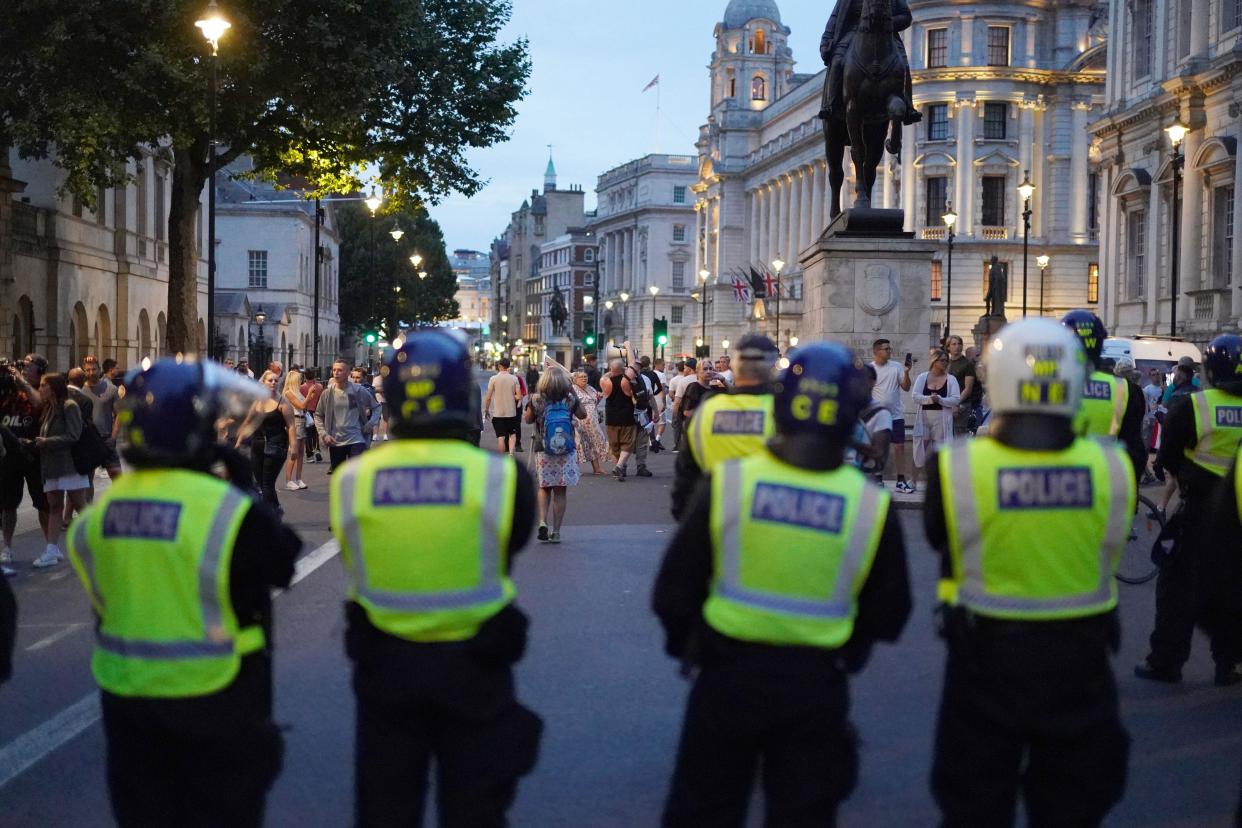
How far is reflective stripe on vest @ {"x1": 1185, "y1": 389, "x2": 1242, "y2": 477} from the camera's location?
8031mm

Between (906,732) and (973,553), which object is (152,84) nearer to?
(906,732)

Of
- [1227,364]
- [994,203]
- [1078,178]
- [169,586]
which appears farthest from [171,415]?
[1078,178]

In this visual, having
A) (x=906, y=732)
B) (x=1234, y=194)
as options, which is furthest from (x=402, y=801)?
(x=1234, y=194)

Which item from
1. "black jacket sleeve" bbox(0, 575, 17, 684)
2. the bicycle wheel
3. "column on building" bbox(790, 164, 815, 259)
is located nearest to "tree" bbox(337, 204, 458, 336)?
"column on building" bbox(790, 164, 815, 259)

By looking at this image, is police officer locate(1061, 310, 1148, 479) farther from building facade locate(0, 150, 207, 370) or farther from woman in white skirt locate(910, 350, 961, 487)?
building facade locate(0, 150, 207, 370)

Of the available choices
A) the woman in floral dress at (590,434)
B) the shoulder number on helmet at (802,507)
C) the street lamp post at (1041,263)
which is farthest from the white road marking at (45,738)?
the street lamp post at (1041,263)

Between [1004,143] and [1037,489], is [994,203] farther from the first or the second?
[1037,489]

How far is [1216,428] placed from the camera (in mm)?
8086

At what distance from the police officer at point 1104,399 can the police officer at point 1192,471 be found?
33 centimetres

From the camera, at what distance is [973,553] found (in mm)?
4379

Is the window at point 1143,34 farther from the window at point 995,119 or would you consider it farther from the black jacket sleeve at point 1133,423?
the black jacket sleeve at point 1133,423

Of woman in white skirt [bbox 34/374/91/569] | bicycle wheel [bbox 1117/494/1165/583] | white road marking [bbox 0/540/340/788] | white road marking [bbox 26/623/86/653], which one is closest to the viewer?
white road marking [bbox 0/540/340/788]

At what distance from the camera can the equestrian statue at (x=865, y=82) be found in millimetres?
18703

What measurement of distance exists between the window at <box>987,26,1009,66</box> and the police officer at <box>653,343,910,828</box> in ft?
251
